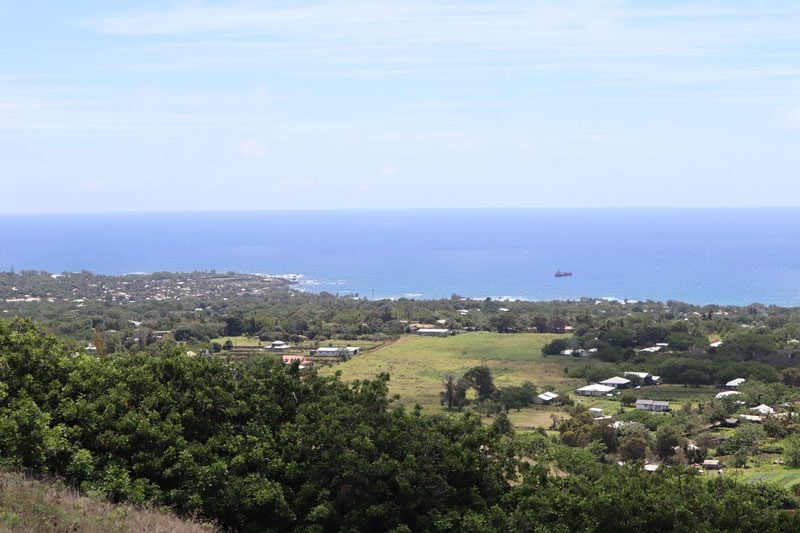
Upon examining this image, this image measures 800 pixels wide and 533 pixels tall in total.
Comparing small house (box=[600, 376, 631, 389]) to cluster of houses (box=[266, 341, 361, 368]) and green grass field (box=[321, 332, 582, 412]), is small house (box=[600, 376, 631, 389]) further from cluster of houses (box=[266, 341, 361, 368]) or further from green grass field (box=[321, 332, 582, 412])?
cluster of houses (box=[266, 341, 361, 368])

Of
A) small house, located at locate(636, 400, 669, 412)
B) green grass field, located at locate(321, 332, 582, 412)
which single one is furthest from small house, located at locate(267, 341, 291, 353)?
small house, located at locate(636, 400, 669, 412)

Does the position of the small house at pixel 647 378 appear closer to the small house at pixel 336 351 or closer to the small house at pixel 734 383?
the small house at pixel 734 383

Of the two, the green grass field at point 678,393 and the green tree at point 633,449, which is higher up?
the green tree at point 633,449

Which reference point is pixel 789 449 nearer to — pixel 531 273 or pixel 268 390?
pixel 268 390

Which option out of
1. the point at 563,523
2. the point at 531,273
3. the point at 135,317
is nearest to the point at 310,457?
the point at 563,523

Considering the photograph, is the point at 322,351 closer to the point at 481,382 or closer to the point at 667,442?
the point at 481,382

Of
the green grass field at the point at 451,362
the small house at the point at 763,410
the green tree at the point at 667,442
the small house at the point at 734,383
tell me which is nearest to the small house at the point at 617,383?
the green grass field at the point at 451,362
